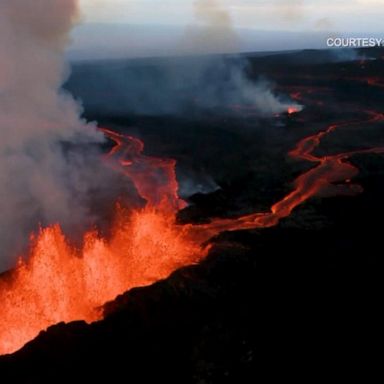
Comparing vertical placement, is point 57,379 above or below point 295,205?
below

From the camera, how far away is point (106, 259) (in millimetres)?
22516

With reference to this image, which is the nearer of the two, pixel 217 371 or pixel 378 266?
pixel 217 371

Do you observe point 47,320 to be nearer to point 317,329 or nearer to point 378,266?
point 317,329

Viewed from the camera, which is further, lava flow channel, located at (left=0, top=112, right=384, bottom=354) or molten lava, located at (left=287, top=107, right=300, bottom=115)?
molten lava, located at (left=287, top=107, right=300, bottom=115)

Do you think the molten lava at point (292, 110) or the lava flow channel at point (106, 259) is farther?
the molten lava at point (292, 110)

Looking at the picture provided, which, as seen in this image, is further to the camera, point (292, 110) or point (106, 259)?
point (292, 110)

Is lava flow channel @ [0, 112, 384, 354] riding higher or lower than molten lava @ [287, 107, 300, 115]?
lower

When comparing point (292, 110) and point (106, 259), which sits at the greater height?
point (292, 110)

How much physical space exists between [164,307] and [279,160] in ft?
90.5

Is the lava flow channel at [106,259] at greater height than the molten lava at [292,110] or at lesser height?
lesser

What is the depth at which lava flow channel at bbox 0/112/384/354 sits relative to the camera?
60.2 feet

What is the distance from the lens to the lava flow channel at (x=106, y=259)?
18.4m

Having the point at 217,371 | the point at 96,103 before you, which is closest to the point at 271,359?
the point at 217,371

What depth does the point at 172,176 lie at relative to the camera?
4034 cm
